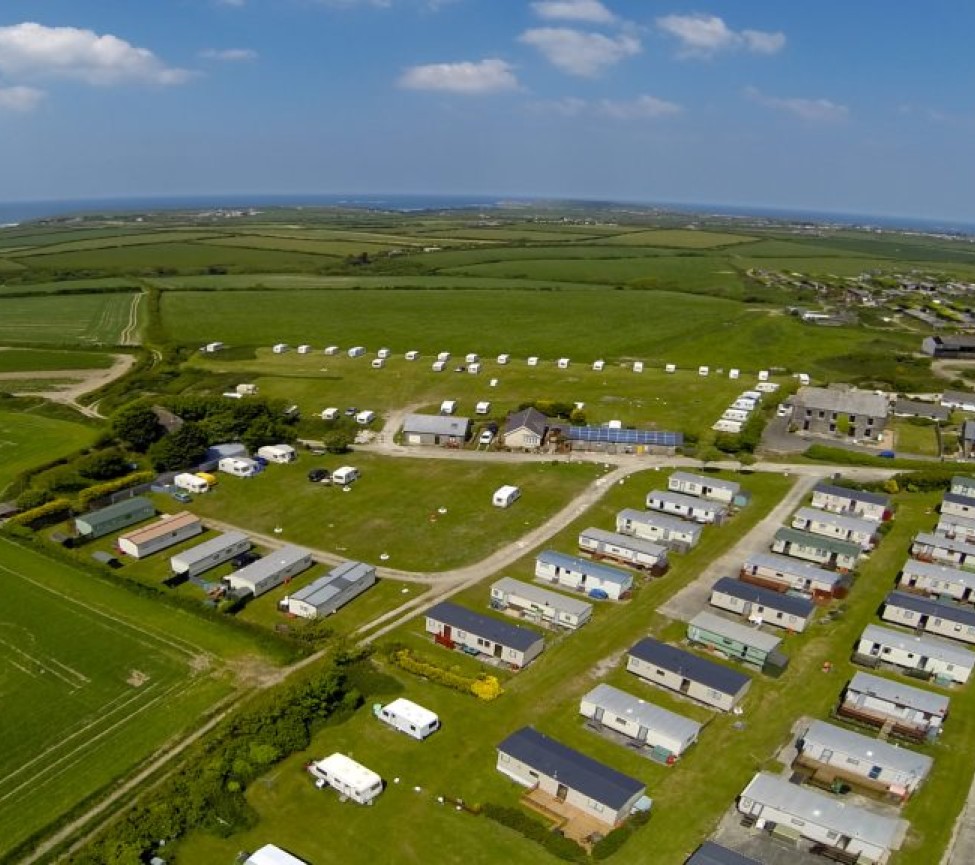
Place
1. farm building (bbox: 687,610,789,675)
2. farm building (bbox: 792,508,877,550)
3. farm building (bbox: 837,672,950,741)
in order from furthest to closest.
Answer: farm building (bbox: 792,508,877,550) < farm building (bbox: 687,610,789,675) < farm building (bbox: 837,672,950,741)

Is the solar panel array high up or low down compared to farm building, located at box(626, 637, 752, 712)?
up

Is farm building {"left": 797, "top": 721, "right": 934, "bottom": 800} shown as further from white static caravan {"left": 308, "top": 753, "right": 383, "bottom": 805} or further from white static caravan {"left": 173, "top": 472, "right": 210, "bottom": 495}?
white static caravan {"left": 173, "top": 472, "right": 210, "bottom": 495}

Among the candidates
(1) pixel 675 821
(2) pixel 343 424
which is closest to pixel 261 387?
(2) pixel 343 424

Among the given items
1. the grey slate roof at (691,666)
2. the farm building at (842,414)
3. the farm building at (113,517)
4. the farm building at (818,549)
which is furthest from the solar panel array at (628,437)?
the farm building at (113,517)

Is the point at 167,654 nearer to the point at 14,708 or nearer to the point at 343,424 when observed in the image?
the point at 14,708

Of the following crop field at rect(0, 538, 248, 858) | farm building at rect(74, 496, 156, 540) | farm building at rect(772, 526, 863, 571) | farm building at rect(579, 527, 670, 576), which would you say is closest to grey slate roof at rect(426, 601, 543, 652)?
farm building at rect(579, 527, 670, 576)

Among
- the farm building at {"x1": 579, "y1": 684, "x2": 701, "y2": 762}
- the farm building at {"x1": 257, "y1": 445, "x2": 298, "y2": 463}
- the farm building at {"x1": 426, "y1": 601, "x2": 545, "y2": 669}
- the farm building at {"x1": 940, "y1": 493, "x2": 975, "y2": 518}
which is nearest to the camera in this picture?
the farm building at {"x1": 579, "y1": 684, "x2": 701, "y2": 762}
